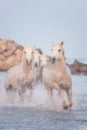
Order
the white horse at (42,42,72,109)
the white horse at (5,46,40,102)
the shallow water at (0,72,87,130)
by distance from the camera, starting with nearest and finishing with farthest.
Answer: the shallow water at (0,72,87,130)
the white horse at (42,42,72,109)
the white horse at (5,46,40,102)

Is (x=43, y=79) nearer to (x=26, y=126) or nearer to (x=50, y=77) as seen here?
(x=50, y=77)

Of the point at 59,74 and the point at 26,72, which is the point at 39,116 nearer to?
the point at 59,74

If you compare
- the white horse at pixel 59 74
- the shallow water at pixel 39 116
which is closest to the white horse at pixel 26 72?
the shallow water at pixel 39 116

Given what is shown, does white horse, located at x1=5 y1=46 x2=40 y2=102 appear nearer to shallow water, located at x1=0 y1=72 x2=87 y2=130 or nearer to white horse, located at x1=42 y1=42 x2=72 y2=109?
shallow water, located at x1=0 y1=72 x2=87 y2=130

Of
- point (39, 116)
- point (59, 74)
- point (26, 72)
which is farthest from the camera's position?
point (26, 72)

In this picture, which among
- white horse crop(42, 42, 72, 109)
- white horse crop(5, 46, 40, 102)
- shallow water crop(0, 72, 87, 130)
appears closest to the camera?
shallow water crop(0, 72, 87, 130)

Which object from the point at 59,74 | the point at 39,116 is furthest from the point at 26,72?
the point at 39,116

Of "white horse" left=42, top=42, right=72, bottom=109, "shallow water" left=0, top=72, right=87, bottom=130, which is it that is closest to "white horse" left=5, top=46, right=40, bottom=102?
"shallow water" left=0, top=72, right=87, bottom=130

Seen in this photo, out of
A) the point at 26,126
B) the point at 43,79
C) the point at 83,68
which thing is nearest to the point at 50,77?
the point at 43,79

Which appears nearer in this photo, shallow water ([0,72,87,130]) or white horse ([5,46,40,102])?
shallow water ([0,72,87,130])

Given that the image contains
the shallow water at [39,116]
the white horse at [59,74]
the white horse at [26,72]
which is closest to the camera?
the shallow water at [39,116]

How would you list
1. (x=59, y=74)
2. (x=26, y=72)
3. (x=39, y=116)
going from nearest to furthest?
(x=39, y=116) < (x=59, y=74) < (x=26, y=72)

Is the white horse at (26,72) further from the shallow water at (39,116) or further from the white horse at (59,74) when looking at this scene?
the white horse at (59,74)

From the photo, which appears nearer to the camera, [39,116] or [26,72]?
[39,116]
